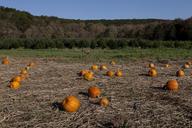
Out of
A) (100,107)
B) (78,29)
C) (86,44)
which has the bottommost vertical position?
(86,44)

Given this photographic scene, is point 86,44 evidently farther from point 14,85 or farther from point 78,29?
point 14,85

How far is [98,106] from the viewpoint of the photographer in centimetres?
636

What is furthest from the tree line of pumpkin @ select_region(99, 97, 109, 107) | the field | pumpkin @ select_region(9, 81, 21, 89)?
pumpkin @ select_region(99, 97, 109, 107)

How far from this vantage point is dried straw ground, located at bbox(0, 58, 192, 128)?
557 cm

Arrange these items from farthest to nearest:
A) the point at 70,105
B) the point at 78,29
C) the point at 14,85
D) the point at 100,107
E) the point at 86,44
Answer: the point at 78,29 → the point at 86,44 → the point at 14,85 → the point at 100,107 → the point at 70,105

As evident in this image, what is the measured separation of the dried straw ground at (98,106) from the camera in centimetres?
557

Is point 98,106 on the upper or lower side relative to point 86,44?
upper

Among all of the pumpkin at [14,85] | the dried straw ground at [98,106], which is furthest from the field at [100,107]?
the pumpkin at [14,85]

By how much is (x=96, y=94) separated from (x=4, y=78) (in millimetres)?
3377

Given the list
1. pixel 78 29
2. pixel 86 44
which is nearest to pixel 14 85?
pixel 86 44

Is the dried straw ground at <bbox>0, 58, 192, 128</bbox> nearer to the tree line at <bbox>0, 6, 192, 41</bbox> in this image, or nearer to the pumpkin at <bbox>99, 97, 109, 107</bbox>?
the pumpkin at <bbox>99, 97, 109, 107</bbox>

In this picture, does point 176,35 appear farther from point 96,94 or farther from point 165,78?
point 96,94

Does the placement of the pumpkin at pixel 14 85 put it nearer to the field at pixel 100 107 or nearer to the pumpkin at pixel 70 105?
the field at pixel 100 107

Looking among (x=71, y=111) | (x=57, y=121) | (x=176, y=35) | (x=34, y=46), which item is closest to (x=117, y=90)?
(x=71, y=111)
